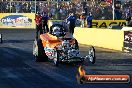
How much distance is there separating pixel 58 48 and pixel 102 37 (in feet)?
31.6

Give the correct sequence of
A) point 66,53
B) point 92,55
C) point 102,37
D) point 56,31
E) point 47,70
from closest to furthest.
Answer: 1. point 47,70
2. point 66,53
3. point 92,55
4. point 56,31
5. point 102,37

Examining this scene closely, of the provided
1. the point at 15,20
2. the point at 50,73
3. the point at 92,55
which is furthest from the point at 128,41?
the point at 15,20

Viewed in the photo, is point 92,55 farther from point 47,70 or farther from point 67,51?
point 47,70

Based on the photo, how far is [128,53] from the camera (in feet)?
72.4

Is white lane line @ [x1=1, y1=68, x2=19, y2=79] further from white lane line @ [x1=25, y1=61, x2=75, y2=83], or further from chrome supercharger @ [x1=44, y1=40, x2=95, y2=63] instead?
chrome supercharger @ [x1=44, y1=40, x2=95, y2=63]

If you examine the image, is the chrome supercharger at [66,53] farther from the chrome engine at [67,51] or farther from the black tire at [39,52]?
the black tire at [39,52]

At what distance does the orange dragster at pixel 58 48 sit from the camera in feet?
53.5

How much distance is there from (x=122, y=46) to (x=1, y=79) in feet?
36.8

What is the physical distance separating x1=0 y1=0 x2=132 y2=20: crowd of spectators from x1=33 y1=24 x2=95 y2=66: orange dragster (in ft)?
79.0

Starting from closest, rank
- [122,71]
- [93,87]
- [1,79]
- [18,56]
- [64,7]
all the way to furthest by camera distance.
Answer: [93,87] < [1,79] < [122,71] < [18,56] < [64,7]

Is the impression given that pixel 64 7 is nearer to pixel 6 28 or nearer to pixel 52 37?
pixel 6 28

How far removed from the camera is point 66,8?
42.6 metres

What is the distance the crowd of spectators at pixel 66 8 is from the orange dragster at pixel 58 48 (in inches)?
947

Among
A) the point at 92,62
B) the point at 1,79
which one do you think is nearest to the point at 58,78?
the point at 1,79
